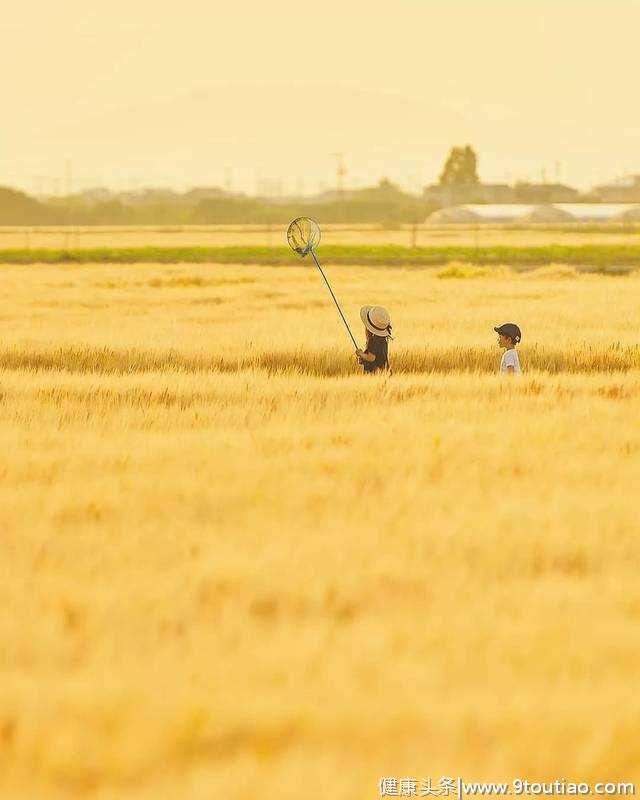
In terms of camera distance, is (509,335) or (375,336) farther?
(375,336)

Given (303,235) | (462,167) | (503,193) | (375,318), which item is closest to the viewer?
(375,318)

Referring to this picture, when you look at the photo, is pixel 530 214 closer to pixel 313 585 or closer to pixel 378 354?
pixel 378 354

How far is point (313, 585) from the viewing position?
5.49 m

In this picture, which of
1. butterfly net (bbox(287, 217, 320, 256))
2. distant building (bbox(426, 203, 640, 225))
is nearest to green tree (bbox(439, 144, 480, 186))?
distant building (bbox(426, 203, 640, 225))

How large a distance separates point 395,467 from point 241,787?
4642 mm

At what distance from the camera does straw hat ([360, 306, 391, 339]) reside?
12703 millimetres

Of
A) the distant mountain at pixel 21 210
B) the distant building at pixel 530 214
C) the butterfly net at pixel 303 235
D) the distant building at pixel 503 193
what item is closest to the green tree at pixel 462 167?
the distant building at pixel 503 193

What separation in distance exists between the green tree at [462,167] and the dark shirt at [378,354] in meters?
129

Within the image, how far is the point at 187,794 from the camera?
3654mm

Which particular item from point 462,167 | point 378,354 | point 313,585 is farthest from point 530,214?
point 313,585

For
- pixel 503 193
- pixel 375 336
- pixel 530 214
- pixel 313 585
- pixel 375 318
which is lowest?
pixel 313 585

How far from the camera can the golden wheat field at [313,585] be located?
13.0 ft

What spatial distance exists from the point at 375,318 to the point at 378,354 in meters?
1.16

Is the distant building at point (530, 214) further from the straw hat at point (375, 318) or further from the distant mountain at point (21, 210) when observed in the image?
the straw hat at point (375, 318)
